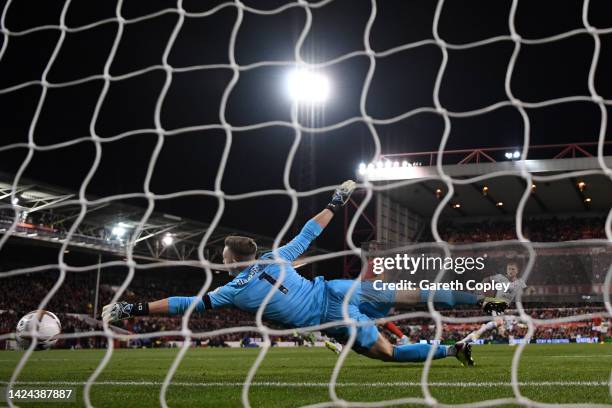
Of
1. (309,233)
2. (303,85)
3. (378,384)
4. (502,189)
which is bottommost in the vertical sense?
(378,384)

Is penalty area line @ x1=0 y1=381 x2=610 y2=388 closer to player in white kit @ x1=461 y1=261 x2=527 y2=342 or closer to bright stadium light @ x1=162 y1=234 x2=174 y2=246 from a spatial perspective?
player in white kit @ x1=461 y1=261 x2=527 y2=342

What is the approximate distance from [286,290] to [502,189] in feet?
75.9

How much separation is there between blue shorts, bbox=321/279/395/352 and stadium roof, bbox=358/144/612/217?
657 inches

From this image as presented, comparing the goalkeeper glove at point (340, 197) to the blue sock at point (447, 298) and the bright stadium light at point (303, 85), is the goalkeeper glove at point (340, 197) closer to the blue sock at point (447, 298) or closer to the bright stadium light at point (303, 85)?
the bright stadium light at point (303, 85)

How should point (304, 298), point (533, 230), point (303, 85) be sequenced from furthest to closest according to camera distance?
point (533, 230) < point (303, 85) < point (304, 298)

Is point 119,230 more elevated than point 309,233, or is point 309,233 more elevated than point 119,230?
point 119,230

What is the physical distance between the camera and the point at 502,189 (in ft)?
86.9

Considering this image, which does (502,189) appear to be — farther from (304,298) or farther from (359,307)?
(304,298)

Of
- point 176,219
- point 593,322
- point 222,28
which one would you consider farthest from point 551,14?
point 176,219

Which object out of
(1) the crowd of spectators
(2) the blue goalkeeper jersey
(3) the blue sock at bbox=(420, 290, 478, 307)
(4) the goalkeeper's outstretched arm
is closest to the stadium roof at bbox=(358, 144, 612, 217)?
(1) the crowd of spectators

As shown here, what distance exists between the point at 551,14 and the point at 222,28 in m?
9.54

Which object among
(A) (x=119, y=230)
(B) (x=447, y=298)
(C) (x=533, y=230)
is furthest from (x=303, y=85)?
(A) (x=119, y=230)

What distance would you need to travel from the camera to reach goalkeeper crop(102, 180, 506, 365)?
4879mm

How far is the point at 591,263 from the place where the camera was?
2461 centimetres
